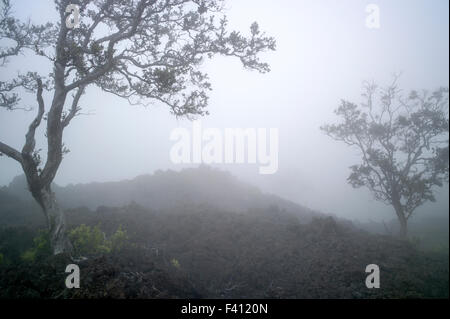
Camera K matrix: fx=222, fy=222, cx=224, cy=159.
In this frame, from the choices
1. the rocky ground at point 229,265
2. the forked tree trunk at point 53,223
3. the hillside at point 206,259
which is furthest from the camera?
the forked tree trunk at point 53,223

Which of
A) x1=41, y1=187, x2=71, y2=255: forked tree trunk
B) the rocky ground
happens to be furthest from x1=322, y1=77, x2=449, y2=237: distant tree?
x1=41, y1=187, x2=71, y2=255: forked tree trunk

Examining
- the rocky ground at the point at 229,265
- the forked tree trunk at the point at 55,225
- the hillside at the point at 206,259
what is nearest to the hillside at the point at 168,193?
the hillside at the point at 206,259

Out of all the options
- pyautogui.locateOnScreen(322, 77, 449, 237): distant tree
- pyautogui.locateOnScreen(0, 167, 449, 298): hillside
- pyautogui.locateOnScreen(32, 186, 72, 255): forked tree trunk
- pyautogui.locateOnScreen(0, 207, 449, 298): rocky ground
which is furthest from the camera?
pyautogui.locateOnScreen(322, 77, 449, 237): distant tree

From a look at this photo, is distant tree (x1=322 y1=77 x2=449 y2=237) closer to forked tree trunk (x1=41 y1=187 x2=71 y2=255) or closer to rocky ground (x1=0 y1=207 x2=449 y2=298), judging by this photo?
rocky ground (x1=0 y1=207 x2=449 y2=298)

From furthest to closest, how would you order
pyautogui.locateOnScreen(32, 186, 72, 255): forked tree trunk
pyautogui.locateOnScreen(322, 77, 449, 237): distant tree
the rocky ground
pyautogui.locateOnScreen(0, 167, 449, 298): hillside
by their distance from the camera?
pyautogui.locateOnScreen(322, 77, 449, 237): distant tree → pyautogui.locateOnScreen(32, 186, 72, 255): forked tree trunk → pyautogui.locateOnScreen(0, 167, 449, 298): hillside → the rocky ground

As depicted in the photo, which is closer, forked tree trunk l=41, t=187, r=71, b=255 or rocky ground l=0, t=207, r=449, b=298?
rocky ground l=0, t=207, r=449, b=298

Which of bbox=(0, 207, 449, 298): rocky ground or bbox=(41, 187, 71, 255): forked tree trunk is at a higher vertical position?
bbox=(41, 187, 71, 255): forked tree trunk

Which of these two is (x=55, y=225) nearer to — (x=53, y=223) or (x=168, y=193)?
(x=53, y=223)

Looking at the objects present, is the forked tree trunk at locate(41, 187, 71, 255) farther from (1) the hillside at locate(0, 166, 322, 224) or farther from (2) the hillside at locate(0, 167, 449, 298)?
(1) the hillside at locate(0, 166, 322, 224)

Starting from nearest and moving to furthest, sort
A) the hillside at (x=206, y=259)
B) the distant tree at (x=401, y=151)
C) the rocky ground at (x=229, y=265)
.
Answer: the rocky ground at (x=229, y=265), the hillside at (x=206, y=259), the distant tree at (x=401, y=151)

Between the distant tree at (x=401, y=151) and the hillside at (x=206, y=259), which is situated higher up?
the distant tree at (x=401, y=151)

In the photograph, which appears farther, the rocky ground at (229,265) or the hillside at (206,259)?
the hillside at (206,259)

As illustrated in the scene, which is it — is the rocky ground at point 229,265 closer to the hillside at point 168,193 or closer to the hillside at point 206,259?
the hillside at point 206,259

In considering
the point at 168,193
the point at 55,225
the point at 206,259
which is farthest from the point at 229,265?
the point at 168,193
